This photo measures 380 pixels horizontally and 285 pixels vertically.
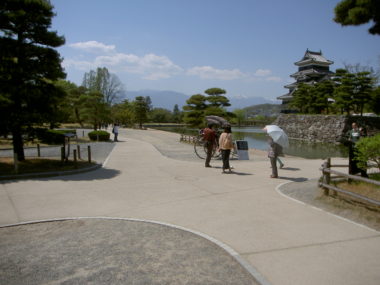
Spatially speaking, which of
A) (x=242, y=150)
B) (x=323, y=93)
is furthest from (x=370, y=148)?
(x=323, y=93)

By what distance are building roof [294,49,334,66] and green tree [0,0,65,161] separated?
182ft

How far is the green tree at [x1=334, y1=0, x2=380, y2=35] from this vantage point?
25.5 feet

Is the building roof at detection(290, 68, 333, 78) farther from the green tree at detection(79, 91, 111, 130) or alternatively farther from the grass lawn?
the grass lawn

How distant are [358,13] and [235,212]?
6.07 meters

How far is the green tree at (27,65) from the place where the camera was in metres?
10.8

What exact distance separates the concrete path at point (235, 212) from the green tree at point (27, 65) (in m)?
3.04

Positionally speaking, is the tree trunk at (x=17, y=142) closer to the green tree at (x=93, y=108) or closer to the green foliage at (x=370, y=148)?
the green foliage at (x=370, y=148)

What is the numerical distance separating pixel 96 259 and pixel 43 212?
287 cm

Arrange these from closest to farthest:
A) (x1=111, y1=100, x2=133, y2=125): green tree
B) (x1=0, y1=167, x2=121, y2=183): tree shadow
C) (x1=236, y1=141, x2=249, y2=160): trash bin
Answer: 1. (x1=0, y1=167, x2=121, y2=183): tree shadow
2. (x1=236, y1=141, x2=249, y2=160): trash bin
3. (x1=111, y1=100, x2=133, y2=125): green tree

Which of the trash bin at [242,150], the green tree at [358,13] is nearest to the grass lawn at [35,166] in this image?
the trash bin at [242,150]

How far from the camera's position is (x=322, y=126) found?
4222cm

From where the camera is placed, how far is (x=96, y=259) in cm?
420

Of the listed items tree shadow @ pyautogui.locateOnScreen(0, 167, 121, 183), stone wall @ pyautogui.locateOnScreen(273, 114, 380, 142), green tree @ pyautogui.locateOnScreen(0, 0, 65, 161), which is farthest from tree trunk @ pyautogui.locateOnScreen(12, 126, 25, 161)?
stone wall @ pyautogui.locateOnScreen(273, 114, 380, 142)

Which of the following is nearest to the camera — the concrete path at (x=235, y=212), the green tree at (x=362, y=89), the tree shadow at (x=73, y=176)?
the concrete path at (x=235, y=212)
